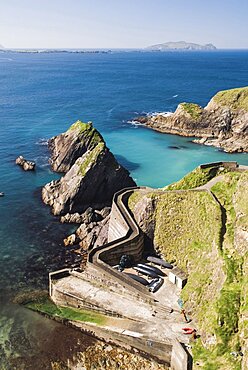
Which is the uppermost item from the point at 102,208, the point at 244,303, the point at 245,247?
the point at 245,247

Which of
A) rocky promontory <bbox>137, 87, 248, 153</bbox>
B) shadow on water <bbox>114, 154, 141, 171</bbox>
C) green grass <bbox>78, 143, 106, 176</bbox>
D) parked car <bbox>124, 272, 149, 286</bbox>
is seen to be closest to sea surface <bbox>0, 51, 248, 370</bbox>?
shadow on water <bbox>114, 154, 141, 171</bbox>

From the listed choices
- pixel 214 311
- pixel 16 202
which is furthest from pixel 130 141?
pixel 214 311

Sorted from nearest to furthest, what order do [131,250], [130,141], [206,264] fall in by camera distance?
[206,264] < [131,250] < [130,141]

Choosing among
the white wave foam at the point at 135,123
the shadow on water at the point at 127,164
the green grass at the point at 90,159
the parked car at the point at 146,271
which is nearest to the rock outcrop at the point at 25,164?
the green grass at the point at 90,159

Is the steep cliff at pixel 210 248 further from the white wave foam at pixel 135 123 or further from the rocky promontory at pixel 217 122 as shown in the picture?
the white wave foam at pixel 135 123

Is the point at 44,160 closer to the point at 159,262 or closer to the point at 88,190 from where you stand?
the point at 88,190

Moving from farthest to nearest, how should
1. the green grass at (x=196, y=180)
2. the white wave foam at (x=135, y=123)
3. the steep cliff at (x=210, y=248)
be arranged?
the white wave foam at (x=135, y=123) → the green grass at (x=196, y=180) → the steep cliff at (x=210, y=248)

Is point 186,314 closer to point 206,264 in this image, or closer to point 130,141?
→ point 206,264
